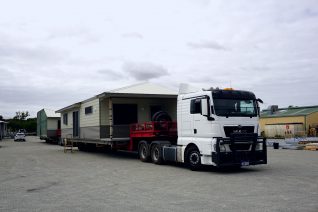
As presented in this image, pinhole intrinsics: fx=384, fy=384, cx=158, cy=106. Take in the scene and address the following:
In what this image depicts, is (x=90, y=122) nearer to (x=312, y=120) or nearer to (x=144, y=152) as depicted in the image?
(x=144, y=152)

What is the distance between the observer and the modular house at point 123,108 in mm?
19109

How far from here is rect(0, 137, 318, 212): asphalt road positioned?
25.2 ft

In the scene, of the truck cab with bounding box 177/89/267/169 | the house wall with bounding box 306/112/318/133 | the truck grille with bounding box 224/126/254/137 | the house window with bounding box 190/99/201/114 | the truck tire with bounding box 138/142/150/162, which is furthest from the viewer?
the house wall with bounding box 306/112/318/133

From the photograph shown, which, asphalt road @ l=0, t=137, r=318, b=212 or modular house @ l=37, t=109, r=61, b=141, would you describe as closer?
asphalt road @ l=0, t=137, r=318, b=212

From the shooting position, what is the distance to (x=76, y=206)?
7.78 m

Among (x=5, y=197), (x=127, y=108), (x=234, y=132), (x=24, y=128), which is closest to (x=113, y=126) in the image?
(x=127, y=108)

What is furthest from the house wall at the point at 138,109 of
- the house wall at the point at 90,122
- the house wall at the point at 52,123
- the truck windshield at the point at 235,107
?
the house wall at the point at 52,123

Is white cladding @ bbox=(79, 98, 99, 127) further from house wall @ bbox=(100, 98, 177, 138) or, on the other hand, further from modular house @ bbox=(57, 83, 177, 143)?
house wall @ bbox=(100, 98, 177, 138)

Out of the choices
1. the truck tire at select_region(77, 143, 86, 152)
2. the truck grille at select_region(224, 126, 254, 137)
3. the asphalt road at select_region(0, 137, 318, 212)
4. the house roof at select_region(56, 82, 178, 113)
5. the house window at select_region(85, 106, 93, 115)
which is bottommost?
the asphalt road at select_region(0, 137, 318, 212)

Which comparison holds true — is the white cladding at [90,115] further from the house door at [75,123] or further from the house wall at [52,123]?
the house wall at [52,123]

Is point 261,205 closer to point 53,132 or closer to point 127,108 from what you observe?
point 127,108

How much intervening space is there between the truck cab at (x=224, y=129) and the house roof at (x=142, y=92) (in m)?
5.20

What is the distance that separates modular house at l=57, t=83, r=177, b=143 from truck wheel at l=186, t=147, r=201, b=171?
5.63 metres

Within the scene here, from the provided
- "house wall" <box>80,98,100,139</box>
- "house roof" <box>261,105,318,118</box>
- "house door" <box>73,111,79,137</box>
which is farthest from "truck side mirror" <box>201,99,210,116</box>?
"house roof" <box>261,105,318,118</box>
